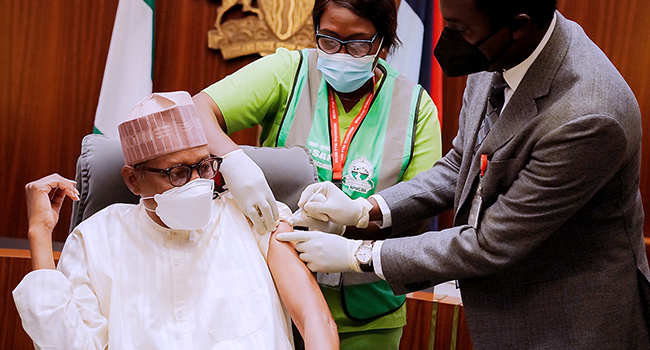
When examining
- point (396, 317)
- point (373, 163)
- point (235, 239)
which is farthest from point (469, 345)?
point (235, 239)

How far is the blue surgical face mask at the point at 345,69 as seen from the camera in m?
1.84

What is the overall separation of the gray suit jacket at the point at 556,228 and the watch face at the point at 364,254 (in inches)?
1.9

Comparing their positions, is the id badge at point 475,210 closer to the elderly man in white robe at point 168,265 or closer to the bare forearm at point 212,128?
the elderly man in white robe at point 168,265

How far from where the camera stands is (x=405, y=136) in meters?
1.85

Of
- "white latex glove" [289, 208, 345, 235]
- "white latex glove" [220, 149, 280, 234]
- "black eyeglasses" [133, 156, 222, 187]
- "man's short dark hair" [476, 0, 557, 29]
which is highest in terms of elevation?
"man's short dark hair" [476, 0, 557, 29]

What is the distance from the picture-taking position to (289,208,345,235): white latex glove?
1.75 m

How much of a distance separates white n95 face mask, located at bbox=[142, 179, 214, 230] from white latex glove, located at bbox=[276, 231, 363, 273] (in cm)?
26

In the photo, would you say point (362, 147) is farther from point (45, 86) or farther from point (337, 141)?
point (45, 86)

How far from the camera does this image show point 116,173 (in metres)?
1.67

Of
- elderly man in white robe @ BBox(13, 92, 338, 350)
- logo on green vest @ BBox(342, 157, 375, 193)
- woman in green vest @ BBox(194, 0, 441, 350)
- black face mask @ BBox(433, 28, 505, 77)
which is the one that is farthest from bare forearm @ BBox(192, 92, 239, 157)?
black face mask @ BBox(433, 28, 505, 77)

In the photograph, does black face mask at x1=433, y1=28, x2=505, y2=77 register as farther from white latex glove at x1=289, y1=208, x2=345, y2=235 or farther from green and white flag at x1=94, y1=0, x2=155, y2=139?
green and white flag at x1=94, y1=0, x2=155, y2=139

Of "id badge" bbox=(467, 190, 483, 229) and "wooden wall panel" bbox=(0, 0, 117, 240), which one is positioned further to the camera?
"wooden wall panel" bbox=(0, 0, 117, 240)

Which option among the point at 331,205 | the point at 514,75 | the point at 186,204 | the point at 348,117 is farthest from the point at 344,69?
the point at 186,204

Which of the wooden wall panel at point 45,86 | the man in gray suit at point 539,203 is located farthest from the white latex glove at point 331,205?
the wooden wall panel at point 45,86
